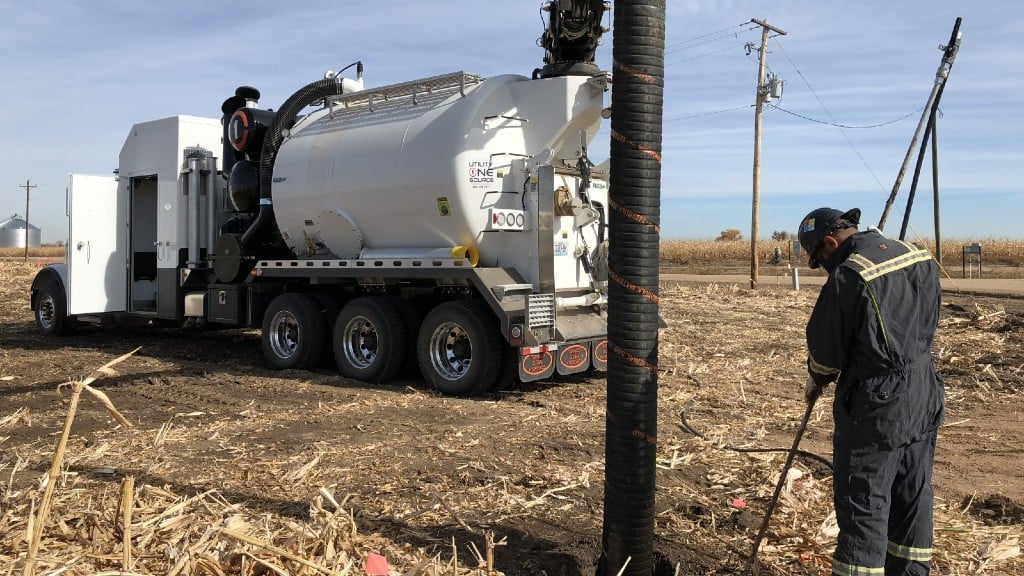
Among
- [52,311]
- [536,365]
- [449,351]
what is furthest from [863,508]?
[52,311]

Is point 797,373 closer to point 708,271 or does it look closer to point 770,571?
point 770,571

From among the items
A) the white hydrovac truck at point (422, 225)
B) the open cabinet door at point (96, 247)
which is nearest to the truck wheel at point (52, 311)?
the open cabinet door at point (96, 247)

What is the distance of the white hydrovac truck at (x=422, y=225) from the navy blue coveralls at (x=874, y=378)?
5161 millimetres

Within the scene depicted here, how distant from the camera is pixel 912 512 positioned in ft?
12.6

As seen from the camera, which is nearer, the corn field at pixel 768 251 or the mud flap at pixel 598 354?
the mud flap at pixel 598 354

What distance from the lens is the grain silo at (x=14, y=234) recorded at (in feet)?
353

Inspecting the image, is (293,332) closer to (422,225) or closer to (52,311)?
(422,225)

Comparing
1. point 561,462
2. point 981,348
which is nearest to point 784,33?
point 981,348

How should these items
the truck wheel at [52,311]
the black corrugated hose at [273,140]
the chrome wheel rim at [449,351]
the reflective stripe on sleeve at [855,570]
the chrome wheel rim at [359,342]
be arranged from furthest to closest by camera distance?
the truck wheel at [52,311]
the black corrugated hose at [273,140]
the chrome wheel rim at [359,342]
the chrome wheel rim at [449,351]
the reflective stripe on sleeve at [855,570]

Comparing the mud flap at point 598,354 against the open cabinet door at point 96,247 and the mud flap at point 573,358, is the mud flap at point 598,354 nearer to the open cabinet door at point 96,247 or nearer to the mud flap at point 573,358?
the mud flap at point 573,358

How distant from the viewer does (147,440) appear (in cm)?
700

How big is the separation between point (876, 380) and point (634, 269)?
3.75 ft

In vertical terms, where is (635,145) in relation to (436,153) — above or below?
below

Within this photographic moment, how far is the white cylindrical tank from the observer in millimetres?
9195
